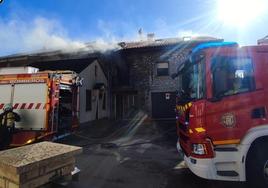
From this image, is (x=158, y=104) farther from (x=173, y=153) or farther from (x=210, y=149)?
(x=210, y=149)

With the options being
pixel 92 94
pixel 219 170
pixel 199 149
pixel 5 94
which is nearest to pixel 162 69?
pixel 92 94

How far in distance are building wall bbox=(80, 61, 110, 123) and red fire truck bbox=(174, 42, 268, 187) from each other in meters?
11.5

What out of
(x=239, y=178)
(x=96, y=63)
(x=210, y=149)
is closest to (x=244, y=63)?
(x=210, y=149)

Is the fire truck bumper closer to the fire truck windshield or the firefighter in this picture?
the fire truck windshield

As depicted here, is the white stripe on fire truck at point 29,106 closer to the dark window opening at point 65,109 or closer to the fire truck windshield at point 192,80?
the dark window opening at point 65,109

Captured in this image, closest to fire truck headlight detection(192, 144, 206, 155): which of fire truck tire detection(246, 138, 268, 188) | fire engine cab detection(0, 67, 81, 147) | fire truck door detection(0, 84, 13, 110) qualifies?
fire truck tire detection(246, 138, 268, 188)

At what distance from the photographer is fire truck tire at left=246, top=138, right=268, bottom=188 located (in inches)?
179

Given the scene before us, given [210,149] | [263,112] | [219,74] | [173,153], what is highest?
[219,74]

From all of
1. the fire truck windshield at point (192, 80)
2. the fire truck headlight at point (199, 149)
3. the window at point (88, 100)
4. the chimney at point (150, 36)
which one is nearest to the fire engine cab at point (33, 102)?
the fire truck windshield at point (192, 80)

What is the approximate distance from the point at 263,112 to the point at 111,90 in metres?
16.5

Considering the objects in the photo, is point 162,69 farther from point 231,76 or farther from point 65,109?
point 231,76

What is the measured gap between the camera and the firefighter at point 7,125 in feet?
23.7

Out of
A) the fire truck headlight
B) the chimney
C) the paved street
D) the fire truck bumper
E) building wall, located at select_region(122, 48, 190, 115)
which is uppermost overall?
the chimney

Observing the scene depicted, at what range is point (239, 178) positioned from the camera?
4.46 m
